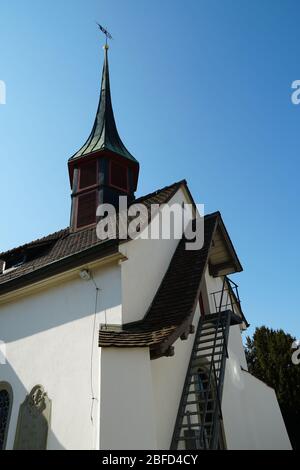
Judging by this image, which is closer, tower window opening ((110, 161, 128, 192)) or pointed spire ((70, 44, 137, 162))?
tower window opening ((110, 161, 128, 192))

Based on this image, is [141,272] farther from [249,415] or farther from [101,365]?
[249,415]

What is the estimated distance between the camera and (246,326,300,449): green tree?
18.8 meters

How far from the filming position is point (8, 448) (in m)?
7.08

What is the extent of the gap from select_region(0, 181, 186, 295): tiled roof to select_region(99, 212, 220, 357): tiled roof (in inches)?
68.2

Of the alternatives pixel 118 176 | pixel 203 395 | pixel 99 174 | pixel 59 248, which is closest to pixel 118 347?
pixel 203 395

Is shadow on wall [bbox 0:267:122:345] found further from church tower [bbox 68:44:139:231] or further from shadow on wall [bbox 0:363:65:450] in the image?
church tower [bbox 68:44:139:231]

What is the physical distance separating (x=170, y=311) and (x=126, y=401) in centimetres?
212

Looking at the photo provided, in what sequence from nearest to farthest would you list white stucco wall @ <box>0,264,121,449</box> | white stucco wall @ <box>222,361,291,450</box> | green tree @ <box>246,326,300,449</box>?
white stucco wall @ <box>0,264,121,449</box> → white stucco wall @ <box>222,361,291,450</box> → green tree @ <box>246,326,300,449</box>

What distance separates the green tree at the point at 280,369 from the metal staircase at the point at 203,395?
12.4 meters

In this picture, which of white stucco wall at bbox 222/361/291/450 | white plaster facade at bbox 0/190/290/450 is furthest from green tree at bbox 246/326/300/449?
white plaster facade at bbox 0/190/290/450
